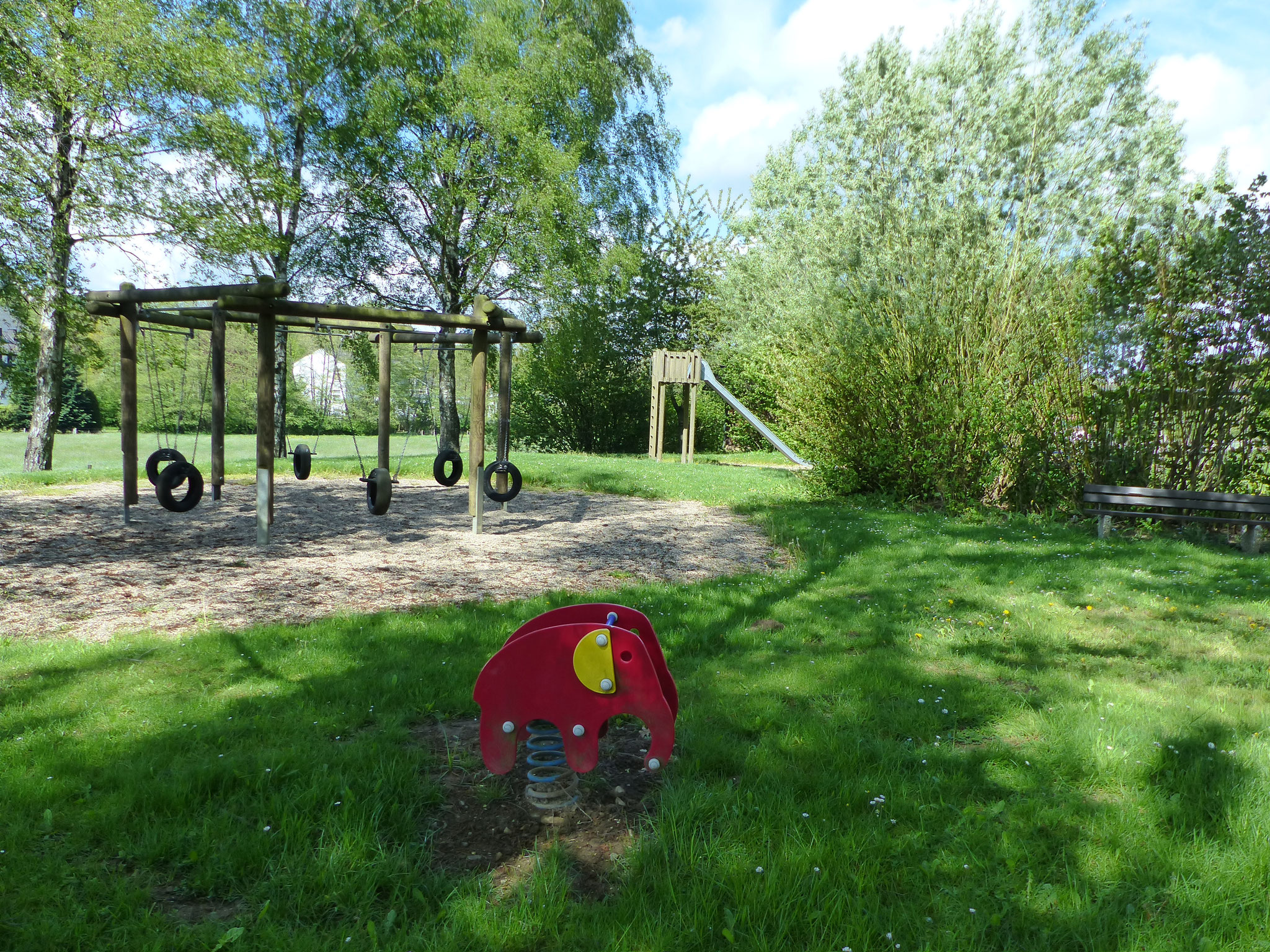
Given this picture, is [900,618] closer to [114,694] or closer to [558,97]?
[114,694]

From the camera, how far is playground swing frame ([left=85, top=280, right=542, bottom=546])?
7.75m

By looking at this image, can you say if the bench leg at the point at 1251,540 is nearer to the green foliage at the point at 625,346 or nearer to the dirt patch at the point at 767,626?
the dirt patch at the point at 767,626

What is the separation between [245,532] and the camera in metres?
8.73

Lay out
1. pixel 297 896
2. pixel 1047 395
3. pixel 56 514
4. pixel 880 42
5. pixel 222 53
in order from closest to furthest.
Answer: pixel 297 896, pixel 56 514, pixel 1047 395, pixel 880 42, pixel 222 53

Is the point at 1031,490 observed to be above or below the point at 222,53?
below

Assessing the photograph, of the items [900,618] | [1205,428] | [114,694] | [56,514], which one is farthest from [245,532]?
[1205,428]

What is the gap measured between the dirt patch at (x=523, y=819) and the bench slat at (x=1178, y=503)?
28.3ft

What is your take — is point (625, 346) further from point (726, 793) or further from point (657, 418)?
point (726, 793)

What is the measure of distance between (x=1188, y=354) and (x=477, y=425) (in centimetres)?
906

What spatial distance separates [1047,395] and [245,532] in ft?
35.6

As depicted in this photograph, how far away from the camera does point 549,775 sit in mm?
3059

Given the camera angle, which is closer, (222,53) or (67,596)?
(67,596)

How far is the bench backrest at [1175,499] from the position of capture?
29.1 feet

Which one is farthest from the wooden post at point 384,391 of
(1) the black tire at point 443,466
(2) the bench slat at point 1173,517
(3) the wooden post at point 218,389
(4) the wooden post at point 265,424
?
(2) the bench slat at point 1173,517
